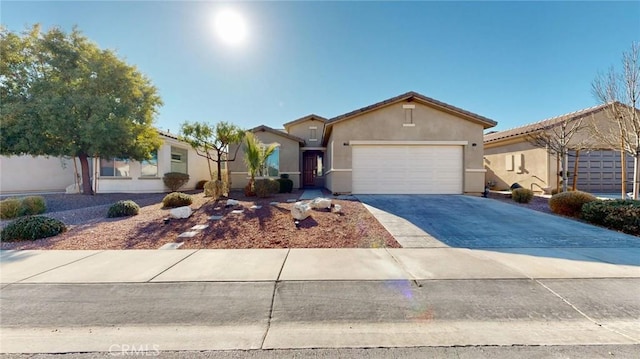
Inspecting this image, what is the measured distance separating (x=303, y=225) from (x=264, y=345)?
14.4 ft

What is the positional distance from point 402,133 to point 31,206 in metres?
15.3

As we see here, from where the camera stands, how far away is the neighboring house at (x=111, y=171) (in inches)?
599

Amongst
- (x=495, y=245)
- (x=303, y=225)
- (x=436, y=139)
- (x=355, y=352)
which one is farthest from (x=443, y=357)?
(x=436, y=139)

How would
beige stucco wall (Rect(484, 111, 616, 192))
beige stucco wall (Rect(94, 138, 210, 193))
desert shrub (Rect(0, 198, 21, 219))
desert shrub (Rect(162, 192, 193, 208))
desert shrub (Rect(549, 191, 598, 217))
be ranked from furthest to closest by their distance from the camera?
beige stucco wall (Rect(94, 138, 210, 193)) < beige stucco wall (Rect(484, 111, 616, 192)) < desert shrub (Rect(162, 192, 193, 208)) < desert shrub (Rect(0, 198, 21, 219)) < desert shrub (Rect(549, 191, 598, 217))

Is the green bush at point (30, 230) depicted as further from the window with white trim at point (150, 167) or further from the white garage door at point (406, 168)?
the white garage door at point (406, 168)

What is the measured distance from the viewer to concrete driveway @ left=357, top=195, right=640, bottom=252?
19.0 ft

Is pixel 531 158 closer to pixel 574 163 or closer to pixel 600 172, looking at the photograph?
pixel 574 163

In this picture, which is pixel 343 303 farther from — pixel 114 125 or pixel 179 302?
pixel 114 125

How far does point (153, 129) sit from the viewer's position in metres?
14.2

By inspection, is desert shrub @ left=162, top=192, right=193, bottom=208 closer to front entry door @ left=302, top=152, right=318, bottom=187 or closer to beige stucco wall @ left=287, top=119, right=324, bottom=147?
front entry door @ left=302, top=152, right=318, bottom=187

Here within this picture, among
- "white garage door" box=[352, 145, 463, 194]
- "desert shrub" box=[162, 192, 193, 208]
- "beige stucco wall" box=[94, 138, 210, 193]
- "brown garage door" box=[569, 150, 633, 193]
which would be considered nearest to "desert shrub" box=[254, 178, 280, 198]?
"desert shrub" box=[162, 192, 193, 208]

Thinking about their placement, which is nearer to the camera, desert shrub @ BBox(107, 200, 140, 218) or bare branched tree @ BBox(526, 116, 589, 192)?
desert shrub @ BBox(107, 200, 140, 218)

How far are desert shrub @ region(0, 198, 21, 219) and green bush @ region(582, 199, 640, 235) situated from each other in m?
18.8

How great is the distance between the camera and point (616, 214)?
6.90 m
